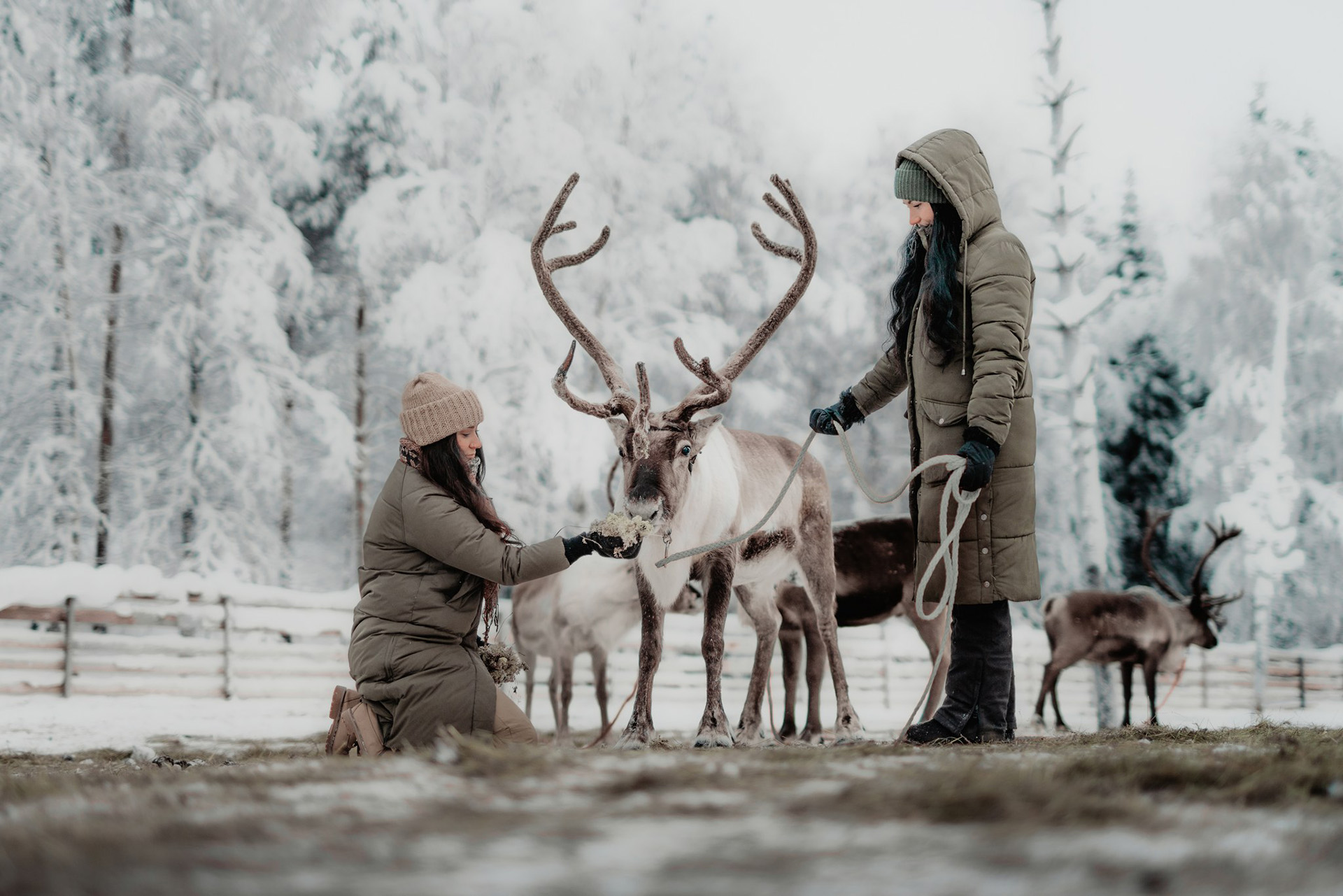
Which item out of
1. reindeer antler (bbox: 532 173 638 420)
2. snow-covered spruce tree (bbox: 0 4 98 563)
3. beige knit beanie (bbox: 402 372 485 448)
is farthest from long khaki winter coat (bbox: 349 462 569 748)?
snow-covered spruce tree (bbox: 0 4 98 563)

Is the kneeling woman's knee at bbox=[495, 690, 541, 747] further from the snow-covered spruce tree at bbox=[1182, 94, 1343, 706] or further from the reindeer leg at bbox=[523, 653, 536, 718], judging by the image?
the snow-covered spruce tree at bbox=[1182, 94, 1343, 706]

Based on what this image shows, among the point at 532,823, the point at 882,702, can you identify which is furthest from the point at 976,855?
the point at 882,702

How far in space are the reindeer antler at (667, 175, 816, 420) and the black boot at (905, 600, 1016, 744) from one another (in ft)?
5.17

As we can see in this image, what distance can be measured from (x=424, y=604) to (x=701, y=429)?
1.86 m

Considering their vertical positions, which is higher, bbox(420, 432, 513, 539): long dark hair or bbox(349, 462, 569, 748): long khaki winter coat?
bbox(420, 432, 513, 539): long dark hair

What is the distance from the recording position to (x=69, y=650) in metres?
9.46

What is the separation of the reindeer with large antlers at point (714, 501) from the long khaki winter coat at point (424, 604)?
1072mm

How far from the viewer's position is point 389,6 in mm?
16672

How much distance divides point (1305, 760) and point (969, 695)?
170cm

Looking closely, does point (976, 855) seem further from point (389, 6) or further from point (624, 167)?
point (389, 6)

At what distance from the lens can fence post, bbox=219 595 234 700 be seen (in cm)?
1061

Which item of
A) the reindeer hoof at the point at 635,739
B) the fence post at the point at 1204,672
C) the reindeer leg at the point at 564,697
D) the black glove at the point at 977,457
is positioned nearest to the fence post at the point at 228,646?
the reindeer leg at the point at 564,697

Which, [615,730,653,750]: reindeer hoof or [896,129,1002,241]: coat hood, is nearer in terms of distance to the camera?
[896,129,1002,241]: coat hood

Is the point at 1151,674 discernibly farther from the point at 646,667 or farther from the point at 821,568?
the point at 646,667
